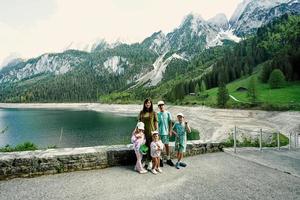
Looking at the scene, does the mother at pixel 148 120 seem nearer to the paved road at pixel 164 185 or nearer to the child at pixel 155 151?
the child at pixel 155 151

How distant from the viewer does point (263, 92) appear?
310ft

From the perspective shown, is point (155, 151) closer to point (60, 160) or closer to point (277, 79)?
point (60, 160)

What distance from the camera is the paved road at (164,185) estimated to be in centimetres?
745

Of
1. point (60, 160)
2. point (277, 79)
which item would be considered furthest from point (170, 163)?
point (277, 79)

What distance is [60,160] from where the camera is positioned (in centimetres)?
930

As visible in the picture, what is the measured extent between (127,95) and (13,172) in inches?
6718

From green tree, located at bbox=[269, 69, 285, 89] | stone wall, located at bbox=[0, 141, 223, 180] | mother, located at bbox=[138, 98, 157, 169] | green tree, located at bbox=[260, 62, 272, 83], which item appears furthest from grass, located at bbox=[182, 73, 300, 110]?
stone wall, located at bbox=[0, 141, 223, 180]

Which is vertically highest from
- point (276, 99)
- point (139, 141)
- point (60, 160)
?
point (276, 99)

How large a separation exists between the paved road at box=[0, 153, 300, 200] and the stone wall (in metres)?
0.31

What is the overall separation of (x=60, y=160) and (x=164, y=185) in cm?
361

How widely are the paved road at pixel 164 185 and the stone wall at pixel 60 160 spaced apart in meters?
0.31

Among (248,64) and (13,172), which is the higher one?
(248,64)

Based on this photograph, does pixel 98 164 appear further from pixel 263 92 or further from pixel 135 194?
pixel 263 92

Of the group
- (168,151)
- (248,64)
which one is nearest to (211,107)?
(248,64)
